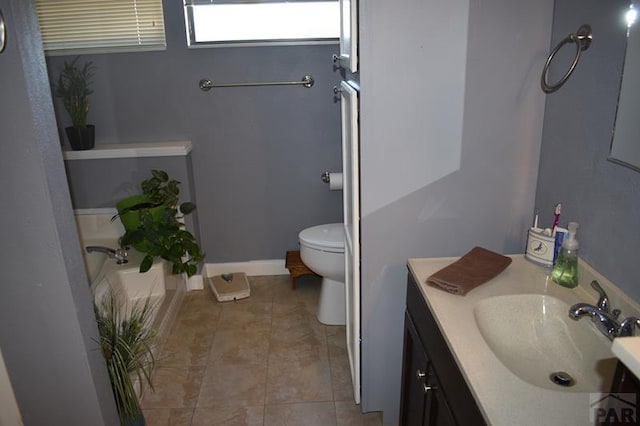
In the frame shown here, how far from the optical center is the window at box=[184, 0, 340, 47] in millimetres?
2709

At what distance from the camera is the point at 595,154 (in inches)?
49.9

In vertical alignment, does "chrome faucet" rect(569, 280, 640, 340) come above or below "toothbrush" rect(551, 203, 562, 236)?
below

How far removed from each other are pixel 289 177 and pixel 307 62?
0.72 metres

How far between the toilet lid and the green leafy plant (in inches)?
57.5

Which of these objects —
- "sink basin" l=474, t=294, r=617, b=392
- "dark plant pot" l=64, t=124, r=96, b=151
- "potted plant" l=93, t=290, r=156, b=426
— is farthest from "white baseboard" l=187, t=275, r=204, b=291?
"sink basin" l=474, t=294, r=617, b=392

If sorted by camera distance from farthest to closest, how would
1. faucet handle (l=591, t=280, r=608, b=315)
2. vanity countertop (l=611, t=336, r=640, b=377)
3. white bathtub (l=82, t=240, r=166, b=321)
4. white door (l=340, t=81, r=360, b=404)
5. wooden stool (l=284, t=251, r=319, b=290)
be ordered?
wooden stool (l=284, t=251, r=319, b=290), white bathtub (l=82, t=240, r=166, b=321), white door (l=340, t=81, r=360, b=404), faucet handle (l=591, t=280, r=608, b=315), vanity countertop (l=611, t=336, r=640, b=377)

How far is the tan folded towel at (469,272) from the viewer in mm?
1324

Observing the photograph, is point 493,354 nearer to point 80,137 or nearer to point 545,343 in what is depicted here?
point 545,343

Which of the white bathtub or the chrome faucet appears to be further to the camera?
the white bathtub

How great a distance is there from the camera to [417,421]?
1501 millimetres

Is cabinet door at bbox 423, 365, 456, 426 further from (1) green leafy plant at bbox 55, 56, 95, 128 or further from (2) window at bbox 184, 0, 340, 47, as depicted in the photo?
(1) green leafy plant at bbox 55, 56, 95, 128

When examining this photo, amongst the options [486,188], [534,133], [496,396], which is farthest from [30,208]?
[534,133]

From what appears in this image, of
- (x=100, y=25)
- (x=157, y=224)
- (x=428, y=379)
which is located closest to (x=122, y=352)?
(x=157, y=224)

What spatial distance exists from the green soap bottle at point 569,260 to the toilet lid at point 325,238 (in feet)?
4.10
